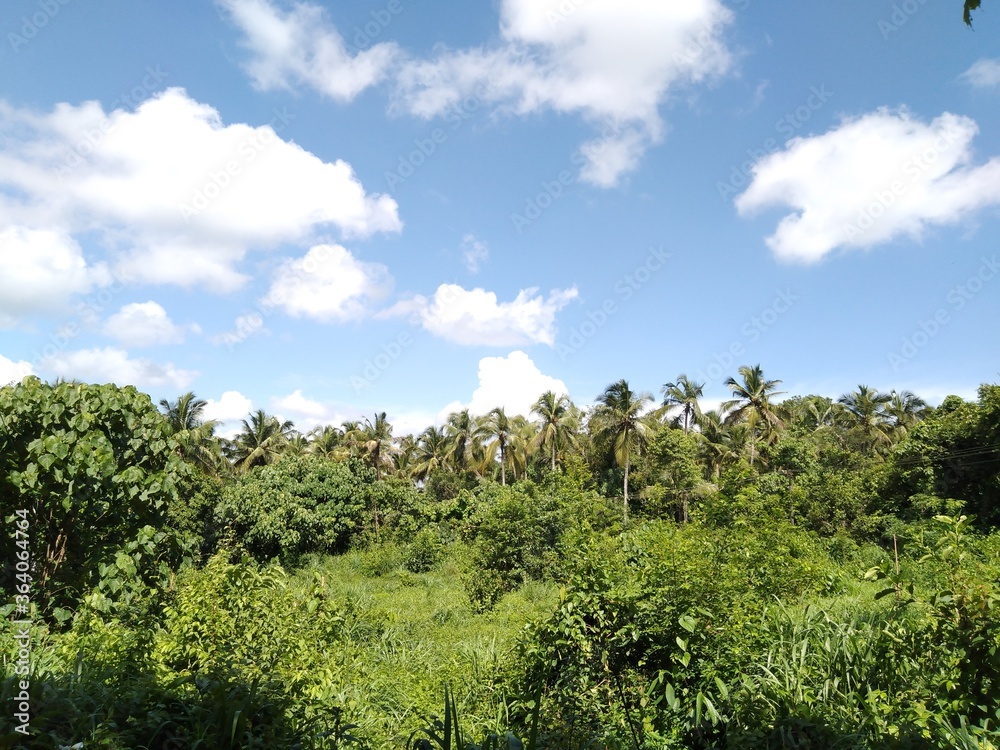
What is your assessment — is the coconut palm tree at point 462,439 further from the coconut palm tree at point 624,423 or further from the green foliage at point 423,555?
the green foliage at point 423,555

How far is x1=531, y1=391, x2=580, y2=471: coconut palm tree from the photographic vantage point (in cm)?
3766

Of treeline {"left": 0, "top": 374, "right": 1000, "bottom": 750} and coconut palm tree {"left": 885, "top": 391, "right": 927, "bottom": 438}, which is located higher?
coconut palm tree {"left": 885, "top": 391, "right": 927, "bottom": 438}

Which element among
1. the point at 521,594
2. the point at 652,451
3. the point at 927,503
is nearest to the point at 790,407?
the point at 652,451

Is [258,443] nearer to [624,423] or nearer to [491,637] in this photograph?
[624,423]

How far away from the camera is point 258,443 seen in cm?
4153

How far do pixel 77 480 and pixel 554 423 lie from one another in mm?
32875

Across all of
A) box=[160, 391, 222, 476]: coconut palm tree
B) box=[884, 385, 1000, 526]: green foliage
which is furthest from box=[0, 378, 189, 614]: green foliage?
box=[160, 391, 222, 476]: coconut palm tree

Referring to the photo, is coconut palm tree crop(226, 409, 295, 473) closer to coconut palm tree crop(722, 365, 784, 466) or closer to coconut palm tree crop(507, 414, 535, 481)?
coconut palm tree crop(507, 414, 535, 481)

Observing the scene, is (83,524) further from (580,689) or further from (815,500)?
(815,500)

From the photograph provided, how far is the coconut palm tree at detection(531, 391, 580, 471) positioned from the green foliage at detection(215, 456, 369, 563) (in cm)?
1490

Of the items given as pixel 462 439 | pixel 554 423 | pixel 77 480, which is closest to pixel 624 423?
pixel 554 423

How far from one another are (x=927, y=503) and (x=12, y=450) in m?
22.9

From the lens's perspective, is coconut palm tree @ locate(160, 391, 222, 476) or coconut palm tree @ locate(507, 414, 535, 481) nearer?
coconut palm tree @ locate(160, 391, 222, 476)

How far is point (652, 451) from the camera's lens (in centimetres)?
3025
